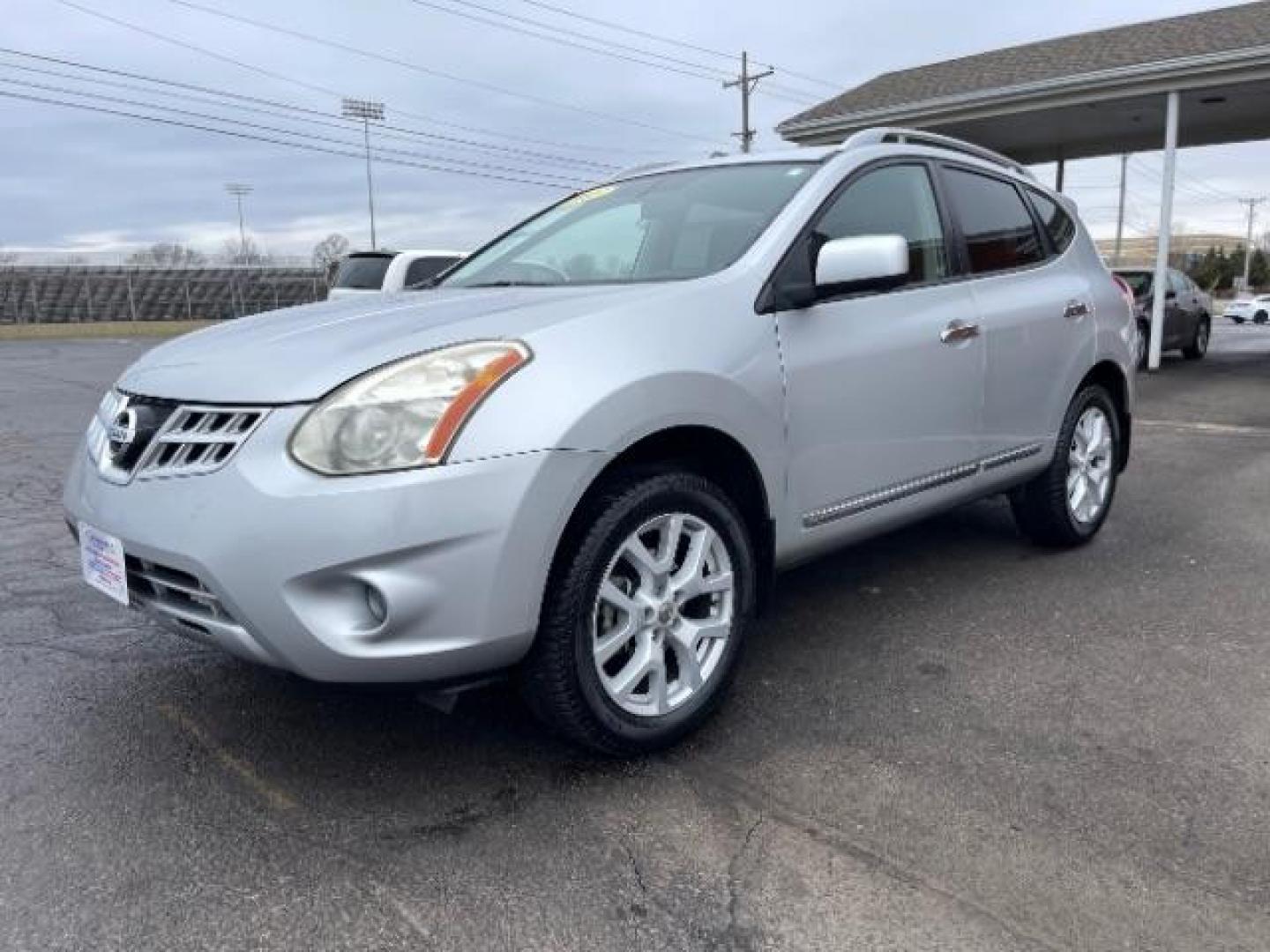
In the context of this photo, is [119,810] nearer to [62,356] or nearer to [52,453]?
[52,453]

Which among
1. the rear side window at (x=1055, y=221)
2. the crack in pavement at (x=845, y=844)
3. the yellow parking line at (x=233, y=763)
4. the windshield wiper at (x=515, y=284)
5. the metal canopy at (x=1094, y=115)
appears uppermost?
the metal canopy at (x=1094, y=115)

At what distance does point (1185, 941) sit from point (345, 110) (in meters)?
60.0

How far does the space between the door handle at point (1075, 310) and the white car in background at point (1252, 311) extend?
3372 centimetres

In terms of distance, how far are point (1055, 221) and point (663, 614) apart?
323 cm

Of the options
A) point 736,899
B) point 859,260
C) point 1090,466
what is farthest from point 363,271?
point 736,899

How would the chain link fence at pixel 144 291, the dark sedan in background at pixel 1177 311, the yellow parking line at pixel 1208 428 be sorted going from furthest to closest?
the chain link fence at pixel 144 291 < the dark sedan in background at pixel 1177 311 < the yellow parking line at pixel 1208 428

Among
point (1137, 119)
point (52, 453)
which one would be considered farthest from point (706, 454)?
point (1137, 119)

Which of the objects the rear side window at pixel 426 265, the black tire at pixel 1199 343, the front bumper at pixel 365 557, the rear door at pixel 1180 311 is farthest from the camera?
the black tire at pixel 1199 343

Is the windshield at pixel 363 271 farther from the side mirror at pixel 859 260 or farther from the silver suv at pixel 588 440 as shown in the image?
the side mirror at pixel 859 260

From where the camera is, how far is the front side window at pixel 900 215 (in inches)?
139

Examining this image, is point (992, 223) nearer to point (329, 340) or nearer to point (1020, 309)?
point (1020, 309)

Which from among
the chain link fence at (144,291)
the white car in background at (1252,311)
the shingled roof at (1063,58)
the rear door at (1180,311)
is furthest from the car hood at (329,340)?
the chain link fence at (144,291)

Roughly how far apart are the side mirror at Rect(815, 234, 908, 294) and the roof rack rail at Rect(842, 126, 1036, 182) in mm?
767

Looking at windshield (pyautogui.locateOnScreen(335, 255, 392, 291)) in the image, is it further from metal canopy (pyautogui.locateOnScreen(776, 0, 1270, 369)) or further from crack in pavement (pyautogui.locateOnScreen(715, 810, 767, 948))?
crack in pavement (pyautogui.locateOnScreen(715, 810, 767, 948))
